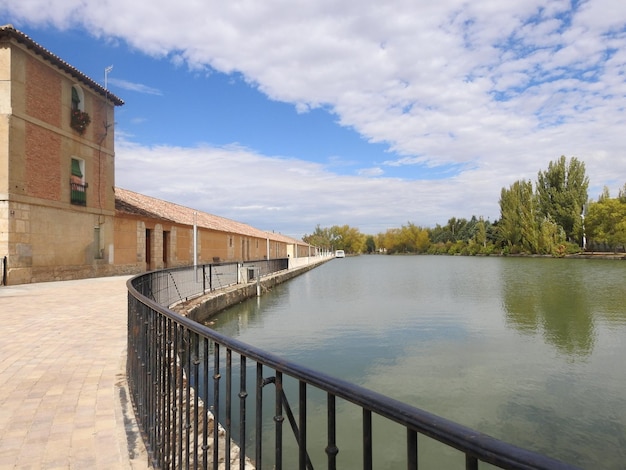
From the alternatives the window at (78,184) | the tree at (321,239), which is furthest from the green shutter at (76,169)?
the tree at (321,239)

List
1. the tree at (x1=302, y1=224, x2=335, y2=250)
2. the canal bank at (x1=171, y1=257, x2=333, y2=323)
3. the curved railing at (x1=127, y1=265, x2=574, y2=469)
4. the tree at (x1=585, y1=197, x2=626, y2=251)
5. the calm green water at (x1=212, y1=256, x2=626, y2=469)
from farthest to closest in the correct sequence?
the tree at (x1=302, y1=224, x2=335, y2=250)
the tree at (x1=585, y1=197, x2=626, y2=251)
the canal bank at (x1=171, y1=257, x2=333, y2=323)
the calm green water at (x1=212, y1=256, x2=626, y2=469)
the curved railing at (x1=127, y1=265, x2=574, y2=469)

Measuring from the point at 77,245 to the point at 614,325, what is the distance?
16980 mm

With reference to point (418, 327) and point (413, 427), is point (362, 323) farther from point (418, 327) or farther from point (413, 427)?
point (413, 427)

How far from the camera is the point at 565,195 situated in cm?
5031

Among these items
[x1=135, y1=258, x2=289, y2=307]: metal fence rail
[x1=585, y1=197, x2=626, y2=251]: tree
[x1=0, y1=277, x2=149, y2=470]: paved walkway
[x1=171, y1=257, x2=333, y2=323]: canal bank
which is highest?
[x1=585, y1=197, x2=626, y2=251]: tree

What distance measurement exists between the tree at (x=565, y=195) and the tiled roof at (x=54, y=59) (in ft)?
167

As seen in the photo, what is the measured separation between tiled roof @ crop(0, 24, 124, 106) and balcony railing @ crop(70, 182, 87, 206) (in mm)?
3970

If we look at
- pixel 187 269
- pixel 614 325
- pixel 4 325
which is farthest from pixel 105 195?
pixel 614 325

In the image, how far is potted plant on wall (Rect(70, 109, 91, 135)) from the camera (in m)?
15.3

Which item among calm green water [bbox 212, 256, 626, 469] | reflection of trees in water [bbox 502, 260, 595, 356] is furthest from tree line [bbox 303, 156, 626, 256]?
calm green water [bbox 212, 256, 626, 469]

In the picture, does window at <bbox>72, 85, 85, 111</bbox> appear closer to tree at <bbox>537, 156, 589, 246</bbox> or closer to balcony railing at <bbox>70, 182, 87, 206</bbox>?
balcony railing at <bbox>70, 182, 87, 206</bbox>

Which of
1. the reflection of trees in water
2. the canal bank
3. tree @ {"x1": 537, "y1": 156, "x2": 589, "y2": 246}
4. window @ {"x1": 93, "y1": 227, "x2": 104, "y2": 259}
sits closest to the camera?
the reflection of trees in water

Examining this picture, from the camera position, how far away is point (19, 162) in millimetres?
12781

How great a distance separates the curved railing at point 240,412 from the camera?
0.92 meters
